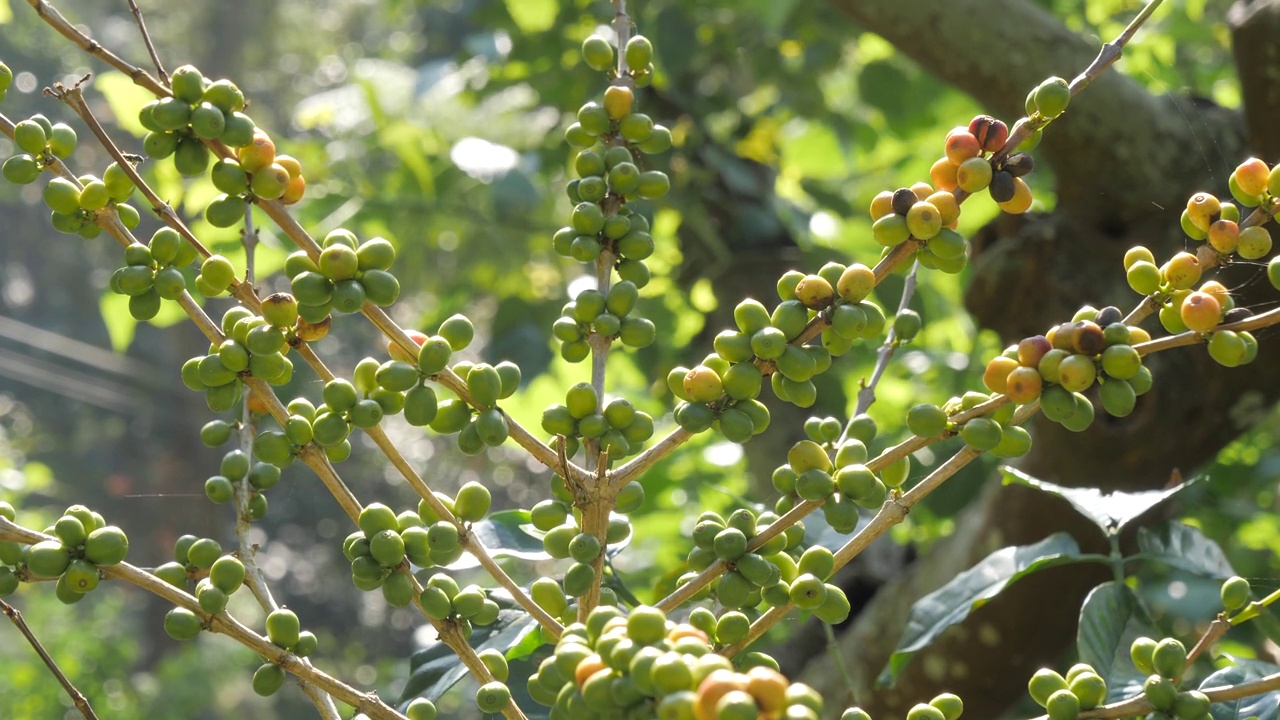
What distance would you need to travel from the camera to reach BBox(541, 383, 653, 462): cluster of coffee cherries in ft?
2.84

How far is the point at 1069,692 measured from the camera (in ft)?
2.50

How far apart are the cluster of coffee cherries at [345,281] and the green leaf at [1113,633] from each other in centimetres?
75

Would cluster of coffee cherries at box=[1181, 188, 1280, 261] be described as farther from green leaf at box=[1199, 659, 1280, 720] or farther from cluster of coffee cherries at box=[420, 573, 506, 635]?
cluster of coffee cherries at box=[420, 573, 506, 635]

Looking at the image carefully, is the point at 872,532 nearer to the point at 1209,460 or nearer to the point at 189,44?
the point at 1209,460

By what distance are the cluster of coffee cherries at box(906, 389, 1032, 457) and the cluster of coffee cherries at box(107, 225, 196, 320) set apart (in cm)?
58

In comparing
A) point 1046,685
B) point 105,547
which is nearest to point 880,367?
point 1046,685

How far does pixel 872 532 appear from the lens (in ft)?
2.78

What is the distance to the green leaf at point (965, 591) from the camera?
1.25 meters

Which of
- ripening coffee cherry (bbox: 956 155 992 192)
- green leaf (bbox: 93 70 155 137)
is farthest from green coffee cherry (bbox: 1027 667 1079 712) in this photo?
green leaf (bbox: 93 70 155 137)

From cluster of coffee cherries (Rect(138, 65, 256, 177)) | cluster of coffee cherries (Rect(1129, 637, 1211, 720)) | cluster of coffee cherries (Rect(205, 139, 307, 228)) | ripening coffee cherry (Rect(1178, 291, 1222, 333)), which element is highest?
cluster of coffee cherries (Rect(138, 65, 256, 177))

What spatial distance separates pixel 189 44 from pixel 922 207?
1049cm

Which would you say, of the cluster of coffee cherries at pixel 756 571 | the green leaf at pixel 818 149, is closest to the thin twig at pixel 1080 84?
the cluster of coffee cherries at pixel 756 571

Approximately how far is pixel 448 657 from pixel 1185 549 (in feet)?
2.88

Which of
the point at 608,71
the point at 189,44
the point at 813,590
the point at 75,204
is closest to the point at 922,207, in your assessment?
the point at 813,590
